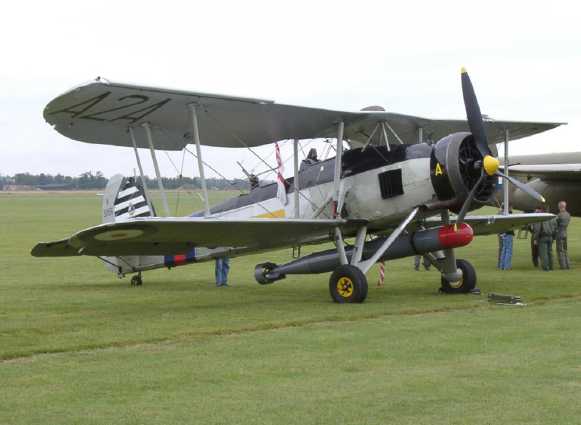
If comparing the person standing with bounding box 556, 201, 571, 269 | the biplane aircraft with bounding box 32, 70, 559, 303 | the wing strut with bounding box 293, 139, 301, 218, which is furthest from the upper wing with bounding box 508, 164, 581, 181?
the wing strut with bounding box 293, 139, 301, 218

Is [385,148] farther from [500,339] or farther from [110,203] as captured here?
[110,203]

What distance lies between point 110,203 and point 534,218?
7336mm

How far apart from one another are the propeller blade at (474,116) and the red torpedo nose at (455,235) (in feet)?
4.00

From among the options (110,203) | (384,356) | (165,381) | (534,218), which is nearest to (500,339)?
(384,356)

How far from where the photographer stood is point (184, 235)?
12.1 meters

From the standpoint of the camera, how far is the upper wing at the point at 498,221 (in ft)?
45.0

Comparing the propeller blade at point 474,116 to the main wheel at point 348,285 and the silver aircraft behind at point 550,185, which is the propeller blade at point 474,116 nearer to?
the main wheel at point 348,285

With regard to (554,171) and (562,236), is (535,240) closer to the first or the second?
(562,236)

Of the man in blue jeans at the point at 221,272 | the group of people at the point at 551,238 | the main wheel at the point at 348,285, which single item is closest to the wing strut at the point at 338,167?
the main wheel at the point at 348,285

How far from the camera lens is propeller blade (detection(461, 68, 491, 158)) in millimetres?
11703

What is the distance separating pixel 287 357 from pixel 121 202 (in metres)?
8.88

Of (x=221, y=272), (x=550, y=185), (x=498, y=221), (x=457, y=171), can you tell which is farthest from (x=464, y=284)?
(x=550, y=185)

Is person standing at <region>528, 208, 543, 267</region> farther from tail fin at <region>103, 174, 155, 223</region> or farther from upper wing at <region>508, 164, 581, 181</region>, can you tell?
tail fin at <region>103, 174, 155, 223</region>

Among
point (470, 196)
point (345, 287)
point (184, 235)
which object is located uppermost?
point (470, 196)
